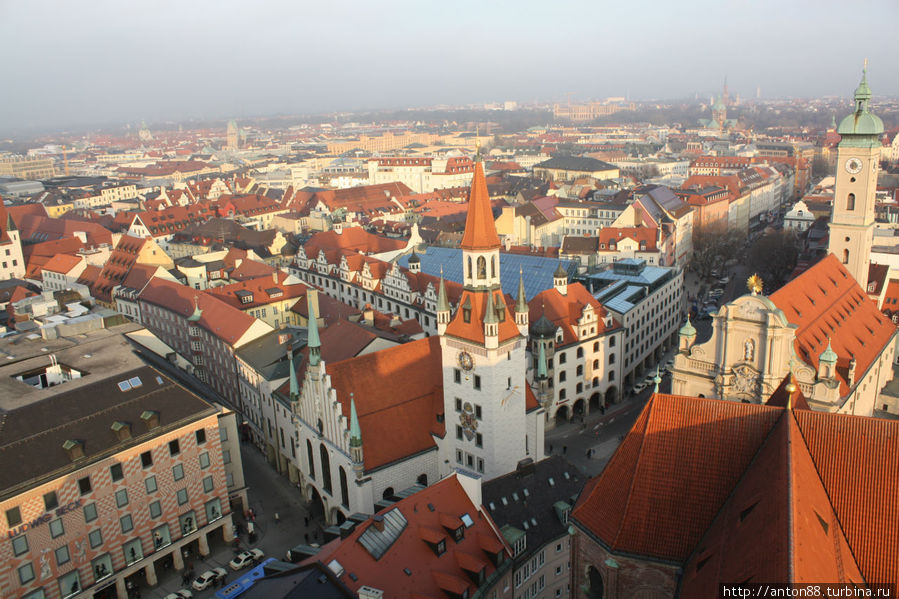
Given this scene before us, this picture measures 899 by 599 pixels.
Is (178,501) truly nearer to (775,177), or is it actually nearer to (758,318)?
(758,318)

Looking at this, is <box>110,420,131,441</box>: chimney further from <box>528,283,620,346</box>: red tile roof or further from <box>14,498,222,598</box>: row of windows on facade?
<box>528,283,620,346</box>: red tile roof

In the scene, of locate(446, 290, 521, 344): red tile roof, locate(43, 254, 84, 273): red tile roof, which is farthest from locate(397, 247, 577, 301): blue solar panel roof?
locate(43, 254, 84, 273): red tile roof

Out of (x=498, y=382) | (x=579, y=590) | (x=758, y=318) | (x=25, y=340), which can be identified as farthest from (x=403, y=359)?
(x=25, y=340)

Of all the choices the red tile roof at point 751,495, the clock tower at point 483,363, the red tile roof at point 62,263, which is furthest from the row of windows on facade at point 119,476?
the red tile roof at point 62,263

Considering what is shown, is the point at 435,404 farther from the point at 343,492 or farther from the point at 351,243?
the point at 351,243

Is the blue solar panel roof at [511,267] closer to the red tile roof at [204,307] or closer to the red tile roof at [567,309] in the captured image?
the red tile roof at [567,309]

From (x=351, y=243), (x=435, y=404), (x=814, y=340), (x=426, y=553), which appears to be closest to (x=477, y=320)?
(x=435, y=404)
